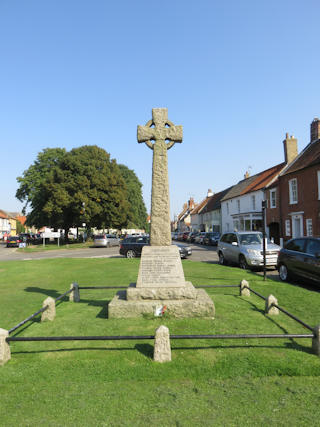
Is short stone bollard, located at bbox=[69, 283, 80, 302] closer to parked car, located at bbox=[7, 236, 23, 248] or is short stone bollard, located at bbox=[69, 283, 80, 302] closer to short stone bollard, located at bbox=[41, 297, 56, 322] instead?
short stone bollard, located at bbox=[41, 297, 56, 322]

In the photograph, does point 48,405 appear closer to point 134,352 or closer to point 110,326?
point 134,352

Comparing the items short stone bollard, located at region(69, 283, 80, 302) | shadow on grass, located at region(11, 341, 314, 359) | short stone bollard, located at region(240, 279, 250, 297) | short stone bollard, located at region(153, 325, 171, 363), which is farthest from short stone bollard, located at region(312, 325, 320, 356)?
short stone bollard, located at region(69, 283, 80, 302)

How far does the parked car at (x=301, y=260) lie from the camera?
8836 millimetres

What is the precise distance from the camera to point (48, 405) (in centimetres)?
313

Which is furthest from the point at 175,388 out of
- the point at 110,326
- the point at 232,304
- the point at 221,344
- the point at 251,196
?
the point at 251,196

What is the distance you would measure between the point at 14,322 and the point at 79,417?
375 cm

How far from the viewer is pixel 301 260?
947 cm

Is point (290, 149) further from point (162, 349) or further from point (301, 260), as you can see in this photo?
point (162, 349)

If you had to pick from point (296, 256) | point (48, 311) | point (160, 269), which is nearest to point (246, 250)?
point (296, 256)

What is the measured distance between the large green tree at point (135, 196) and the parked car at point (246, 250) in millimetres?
43871

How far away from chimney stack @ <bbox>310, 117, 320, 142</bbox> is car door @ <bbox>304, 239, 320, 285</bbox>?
65.2ft

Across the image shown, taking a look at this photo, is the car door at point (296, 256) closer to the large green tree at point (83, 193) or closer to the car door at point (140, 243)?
the car door at point (140, 243)

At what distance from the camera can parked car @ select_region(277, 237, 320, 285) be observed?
29.0 ft

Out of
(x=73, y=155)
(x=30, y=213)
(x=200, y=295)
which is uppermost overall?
(x=73, y=155)
